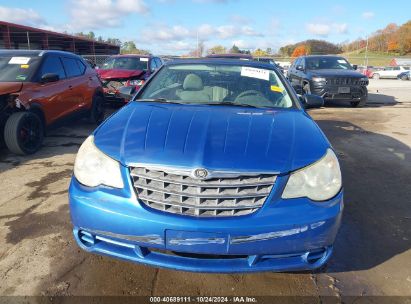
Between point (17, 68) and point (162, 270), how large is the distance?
4.83 metres

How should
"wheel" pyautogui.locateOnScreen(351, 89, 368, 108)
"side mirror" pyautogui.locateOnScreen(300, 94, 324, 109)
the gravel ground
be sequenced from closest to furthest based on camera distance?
1. the gravel ground
2. "side mirror" pyautogui.locateOnScreen(300, 94, 324, 109)
3. "wheel" pyautogui.locateOnScreen(351, 89, 368, 108)

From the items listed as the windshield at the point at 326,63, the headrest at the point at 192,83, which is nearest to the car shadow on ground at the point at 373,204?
the headrest at the point at 192,83

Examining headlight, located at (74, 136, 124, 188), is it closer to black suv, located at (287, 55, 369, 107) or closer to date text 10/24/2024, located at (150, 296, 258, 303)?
date text 10/24/2024, located at (150, 296, 258, 303)

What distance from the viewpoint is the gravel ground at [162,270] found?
8.32 ft

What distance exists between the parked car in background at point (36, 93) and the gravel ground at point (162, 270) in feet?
1.43

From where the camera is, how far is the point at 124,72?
9.76 m

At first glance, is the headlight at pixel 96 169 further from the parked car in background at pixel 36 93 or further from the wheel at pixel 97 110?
the wheel at pixel 97 110

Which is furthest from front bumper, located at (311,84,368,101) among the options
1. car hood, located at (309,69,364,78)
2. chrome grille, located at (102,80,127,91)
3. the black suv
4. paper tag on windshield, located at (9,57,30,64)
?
paper tag on windshield, located at (9,57,30,64)

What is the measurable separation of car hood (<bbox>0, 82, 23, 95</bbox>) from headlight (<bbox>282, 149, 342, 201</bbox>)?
4.63 metres

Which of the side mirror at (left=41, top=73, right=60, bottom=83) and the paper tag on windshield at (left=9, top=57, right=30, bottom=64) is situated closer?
the side mirror at (left=41, top=73, right=60, bottom=83)

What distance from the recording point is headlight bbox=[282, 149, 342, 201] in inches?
89.8

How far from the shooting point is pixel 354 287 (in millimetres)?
2586

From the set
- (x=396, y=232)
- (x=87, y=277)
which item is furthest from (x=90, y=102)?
(x=396, y=232)

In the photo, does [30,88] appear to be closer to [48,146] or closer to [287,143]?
[48,146]
